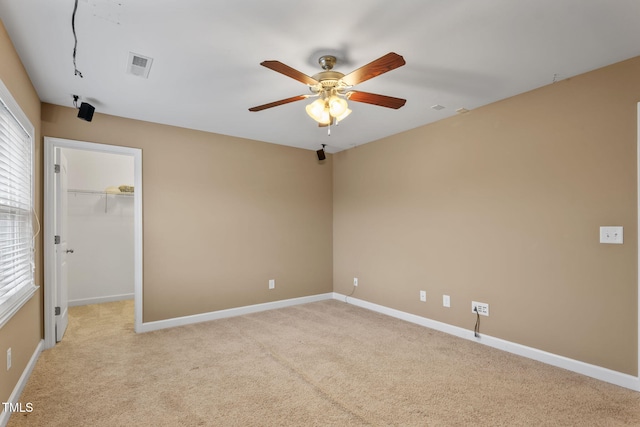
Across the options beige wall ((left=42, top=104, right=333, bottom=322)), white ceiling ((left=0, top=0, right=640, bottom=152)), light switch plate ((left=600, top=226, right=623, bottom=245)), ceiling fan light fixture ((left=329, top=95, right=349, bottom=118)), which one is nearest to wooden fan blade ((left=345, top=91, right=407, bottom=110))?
ceiling fan light fixture ((left=329, top=95, right=349, bottom=118))

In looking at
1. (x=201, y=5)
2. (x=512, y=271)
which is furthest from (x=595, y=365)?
(x=201, y=5)

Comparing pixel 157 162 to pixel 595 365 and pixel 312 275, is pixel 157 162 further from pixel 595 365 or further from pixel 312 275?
pixel 595 365

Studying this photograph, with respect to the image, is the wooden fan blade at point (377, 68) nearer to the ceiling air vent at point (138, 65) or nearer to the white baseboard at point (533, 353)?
the ceiling air vent at point (138, 65)

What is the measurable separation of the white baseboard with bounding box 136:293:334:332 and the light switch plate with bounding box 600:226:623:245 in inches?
141

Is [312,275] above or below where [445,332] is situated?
above

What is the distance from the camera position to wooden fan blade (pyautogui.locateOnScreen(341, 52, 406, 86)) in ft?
6.15

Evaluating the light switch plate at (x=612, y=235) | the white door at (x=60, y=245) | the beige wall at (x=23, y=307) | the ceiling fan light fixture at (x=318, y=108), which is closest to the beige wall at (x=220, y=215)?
the white door at (x=60, y=245)

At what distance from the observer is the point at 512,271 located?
10.4 ft

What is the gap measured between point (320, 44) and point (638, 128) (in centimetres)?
237

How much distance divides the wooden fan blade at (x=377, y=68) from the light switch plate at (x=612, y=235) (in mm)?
2110

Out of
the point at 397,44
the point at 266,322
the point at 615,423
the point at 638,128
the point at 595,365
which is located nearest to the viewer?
the point at 615,423

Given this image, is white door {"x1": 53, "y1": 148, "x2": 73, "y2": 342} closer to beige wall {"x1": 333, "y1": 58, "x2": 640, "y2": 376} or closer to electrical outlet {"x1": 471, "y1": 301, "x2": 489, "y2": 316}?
beige wall {"x1": 333, "y1": 58, "x2": 640, "y2": 376}

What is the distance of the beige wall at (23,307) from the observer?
6.72 ft

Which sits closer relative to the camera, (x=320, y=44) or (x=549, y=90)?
(x=320, y=44)
